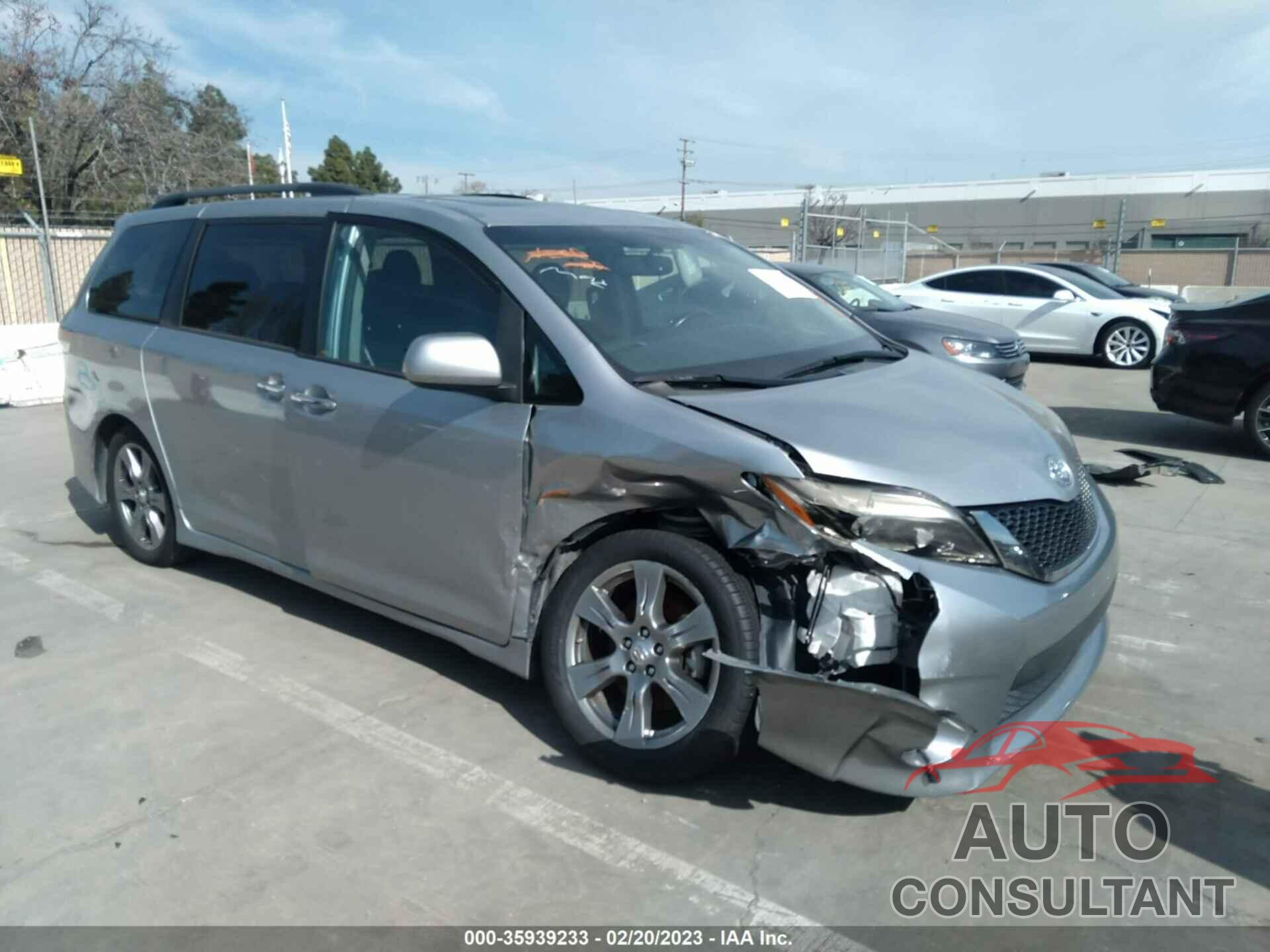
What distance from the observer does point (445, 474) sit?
12.1ft

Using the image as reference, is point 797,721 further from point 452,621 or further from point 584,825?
point 452,621

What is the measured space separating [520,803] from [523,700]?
0.75 meters

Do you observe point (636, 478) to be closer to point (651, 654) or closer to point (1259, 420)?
point (651, 654)

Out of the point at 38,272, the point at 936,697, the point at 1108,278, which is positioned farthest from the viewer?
the point at 1108,278

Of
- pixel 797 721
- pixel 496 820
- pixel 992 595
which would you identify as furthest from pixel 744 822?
pixel 992 595

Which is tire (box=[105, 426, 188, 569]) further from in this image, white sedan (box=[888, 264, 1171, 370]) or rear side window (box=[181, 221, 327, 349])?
white sedan (box=[888, 264, 1171, 370])

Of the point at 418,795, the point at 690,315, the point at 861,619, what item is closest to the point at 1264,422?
the point at 690,315

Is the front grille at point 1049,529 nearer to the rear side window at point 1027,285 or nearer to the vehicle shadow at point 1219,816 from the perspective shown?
the vehicle shadow at point 1219,816

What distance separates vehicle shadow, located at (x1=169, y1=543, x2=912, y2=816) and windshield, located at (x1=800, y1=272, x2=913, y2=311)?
7.79m

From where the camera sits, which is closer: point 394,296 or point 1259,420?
point 394,296

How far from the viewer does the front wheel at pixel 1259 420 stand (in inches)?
335

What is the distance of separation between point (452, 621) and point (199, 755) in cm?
97

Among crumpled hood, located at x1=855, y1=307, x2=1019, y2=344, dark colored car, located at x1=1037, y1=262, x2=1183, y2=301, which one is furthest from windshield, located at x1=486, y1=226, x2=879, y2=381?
dark colored car, located at x1=1037, y1=262, x2=1183, y2=301

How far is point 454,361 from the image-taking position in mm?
3453
